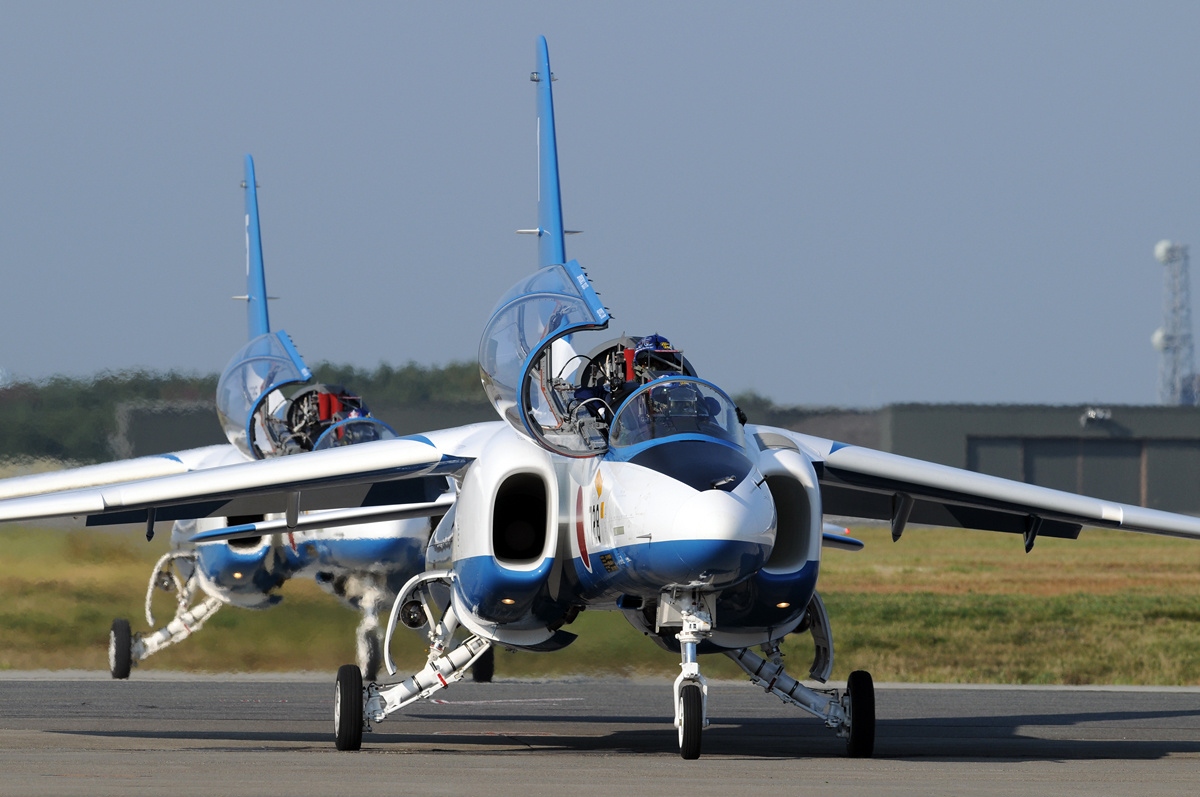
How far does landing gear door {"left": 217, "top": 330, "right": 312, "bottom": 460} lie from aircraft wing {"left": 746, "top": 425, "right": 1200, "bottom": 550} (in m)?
7.24

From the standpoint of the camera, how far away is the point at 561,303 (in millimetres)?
11219

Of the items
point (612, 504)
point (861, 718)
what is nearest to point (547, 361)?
point (612, 504)

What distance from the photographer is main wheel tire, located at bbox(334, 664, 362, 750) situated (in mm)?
11383

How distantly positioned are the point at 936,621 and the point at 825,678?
12.4m

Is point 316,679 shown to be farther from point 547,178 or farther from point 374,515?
point 547,178

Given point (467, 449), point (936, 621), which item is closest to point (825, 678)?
point (467, 449)

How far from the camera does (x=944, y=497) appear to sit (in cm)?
1253

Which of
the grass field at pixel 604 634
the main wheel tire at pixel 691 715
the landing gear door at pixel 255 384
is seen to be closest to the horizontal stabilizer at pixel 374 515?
the landing gear door at pixel 255 384

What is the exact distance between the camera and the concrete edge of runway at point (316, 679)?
19.3 meters

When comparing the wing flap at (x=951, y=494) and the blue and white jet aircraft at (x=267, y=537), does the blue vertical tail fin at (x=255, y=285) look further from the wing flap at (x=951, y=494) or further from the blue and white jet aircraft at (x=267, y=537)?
the wing flap at (x=951, y=494)

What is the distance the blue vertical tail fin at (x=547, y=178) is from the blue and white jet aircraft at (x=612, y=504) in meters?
2.20

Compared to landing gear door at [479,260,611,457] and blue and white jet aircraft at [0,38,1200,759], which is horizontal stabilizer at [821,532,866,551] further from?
landing gear door at [479,260,611,457]

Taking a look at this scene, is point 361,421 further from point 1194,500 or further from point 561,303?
point 1194,500

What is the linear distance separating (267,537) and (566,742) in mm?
6730
